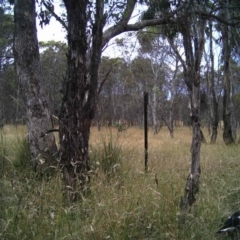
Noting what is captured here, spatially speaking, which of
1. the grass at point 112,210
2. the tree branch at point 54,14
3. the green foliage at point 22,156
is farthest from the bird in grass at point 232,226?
the tree branch at point 54,14

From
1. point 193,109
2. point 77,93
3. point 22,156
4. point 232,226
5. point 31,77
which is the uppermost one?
point 31,77

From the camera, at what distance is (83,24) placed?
3.91m

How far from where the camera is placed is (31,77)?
5137 mm

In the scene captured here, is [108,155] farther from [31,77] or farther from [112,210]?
[112,210]

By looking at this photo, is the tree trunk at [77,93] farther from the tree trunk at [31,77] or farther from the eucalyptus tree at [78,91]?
the tree trunk at [31,77]

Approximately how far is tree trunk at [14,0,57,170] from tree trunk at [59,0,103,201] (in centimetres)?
127

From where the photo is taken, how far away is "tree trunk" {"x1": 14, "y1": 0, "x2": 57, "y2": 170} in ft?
16.6

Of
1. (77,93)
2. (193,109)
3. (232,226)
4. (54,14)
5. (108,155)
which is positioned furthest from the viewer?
(54,14)

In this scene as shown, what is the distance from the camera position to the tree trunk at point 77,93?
12.6ft

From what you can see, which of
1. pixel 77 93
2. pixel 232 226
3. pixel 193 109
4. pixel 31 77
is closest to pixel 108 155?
pixel 77 93

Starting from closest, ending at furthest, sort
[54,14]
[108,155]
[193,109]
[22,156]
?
[193,109] < [108,155] < [22,156] < [54,14]

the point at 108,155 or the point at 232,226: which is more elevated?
the point at 108,155

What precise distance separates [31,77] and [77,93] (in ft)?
5.18

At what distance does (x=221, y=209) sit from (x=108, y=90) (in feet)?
87.1
